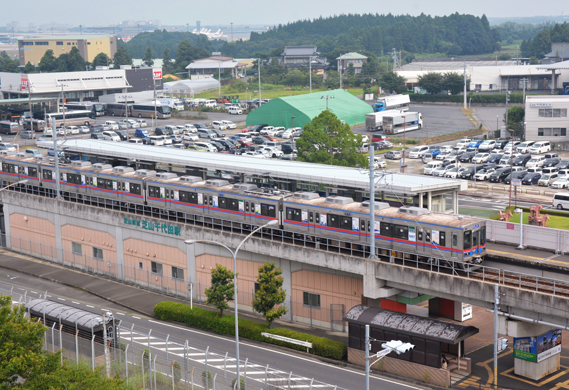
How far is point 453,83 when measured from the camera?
15112 centimetres

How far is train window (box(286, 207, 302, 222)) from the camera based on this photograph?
45.5m

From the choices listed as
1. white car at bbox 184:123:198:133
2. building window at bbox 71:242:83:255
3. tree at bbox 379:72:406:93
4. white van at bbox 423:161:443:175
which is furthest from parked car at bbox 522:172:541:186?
tree at bbox 379:72:406:93

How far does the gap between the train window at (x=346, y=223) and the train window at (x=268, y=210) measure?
18.7ft

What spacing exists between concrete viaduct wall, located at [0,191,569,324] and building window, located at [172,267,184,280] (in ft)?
3.64

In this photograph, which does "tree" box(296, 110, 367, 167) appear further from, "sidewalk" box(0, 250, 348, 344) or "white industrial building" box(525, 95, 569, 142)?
"white industrial building" box(525, 95, 569, 142)

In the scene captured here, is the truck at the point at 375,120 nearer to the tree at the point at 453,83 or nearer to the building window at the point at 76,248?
the tree at the point at 453,83

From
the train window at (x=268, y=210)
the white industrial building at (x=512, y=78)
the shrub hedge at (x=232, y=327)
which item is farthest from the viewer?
the white industrial building at (x=512, y=78)

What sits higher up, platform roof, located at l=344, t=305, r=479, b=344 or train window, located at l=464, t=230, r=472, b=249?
train window, located at l=464, t=230, r=472, b=249

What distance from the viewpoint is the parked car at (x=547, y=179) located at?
79250 mm

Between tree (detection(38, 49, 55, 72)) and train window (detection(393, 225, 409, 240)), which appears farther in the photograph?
Answer: tree (detection(38, 49, 55, 72))

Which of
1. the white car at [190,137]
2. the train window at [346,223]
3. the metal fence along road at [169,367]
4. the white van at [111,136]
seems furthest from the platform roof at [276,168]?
the white car at [190,137]

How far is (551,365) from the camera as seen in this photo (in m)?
35.3

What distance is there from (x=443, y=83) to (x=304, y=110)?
47826 mm

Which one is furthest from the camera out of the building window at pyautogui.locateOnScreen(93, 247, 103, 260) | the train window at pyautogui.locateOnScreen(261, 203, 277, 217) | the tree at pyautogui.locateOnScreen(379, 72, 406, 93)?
the tree at pyautogui.locateOnScreen(379, 72, 406, 93)
